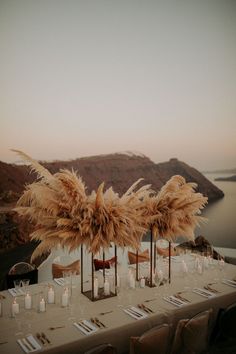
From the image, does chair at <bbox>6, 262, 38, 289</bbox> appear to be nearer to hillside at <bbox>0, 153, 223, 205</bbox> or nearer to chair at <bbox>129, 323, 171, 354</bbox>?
hillside at <bbox>0, 153, 223, 205</bbox>

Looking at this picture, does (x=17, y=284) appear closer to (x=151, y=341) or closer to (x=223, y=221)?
(x=151, y=341)

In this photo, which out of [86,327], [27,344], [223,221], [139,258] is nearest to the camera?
[27,344]

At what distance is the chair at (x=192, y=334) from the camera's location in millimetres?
2604

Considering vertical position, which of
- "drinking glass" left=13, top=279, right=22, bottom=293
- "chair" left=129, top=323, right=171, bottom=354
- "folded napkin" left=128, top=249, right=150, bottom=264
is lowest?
"folded napkin" left=128, top=249, right=150, bottom=264

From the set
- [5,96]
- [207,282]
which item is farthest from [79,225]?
[5,96]

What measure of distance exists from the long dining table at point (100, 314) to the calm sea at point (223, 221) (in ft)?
10.5

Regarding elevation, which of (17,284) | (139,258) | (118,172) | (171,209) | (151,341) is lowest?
(139,258)

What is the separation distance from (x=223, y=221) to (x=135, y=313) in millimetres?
4462

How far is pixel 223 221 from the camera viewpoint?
677cm

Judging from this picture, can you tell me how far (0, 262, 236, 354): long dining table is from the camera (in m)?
2.38

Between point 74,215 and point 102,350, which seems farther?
point 74,215

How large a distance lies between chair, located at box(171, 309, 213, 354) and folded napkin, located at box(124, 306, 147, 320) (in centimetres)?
29

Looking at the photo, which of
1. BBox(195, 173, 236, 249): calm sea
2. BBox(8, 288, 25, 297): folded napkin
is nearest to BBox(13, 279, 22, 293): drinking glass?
BBox(8, 288, 25, 297): folded napkin

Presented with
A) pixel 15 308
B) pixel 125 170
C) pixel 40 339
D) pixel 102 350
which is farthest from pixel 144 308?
pixel 125 170
